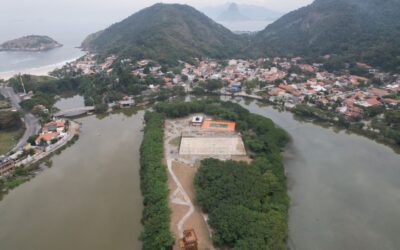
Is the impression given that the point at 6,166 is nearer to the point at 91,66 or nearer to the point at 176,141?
the point at 176,141

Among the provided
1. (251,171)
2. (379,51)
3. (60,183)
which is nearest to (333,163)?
(251,171)

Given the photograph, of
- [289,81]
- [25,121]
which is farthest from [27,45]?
[289,81]

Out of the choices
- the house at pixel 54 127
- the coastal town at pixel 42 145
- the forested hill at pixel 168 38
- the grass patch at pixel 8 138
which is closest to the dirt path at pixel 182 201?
the coastal town at pixel 42 145

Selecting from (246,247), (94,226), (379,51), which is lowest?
(94,226)

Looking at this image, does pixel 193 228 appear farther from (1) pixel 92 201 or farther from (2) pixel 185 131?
(2) pixel 185 131

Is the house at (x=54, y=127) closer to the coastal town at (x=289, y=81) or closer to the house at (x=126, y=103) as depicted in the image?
the house at (x=126, y=103)

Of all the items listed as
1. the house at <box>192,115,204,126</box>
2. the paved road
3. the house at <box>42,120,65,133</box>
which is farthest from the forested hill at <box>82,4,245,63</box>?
the house at <box>42,120,65,133</box>

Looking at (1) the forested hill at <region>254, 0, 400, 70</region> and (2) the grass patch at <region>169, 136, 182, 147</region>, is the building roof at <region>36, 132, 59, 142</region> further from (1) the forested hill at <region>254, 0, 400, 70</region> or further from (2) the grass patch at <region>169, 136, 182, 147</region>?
(1) the forested hill at <region>254, 0, 400, 70</region>
